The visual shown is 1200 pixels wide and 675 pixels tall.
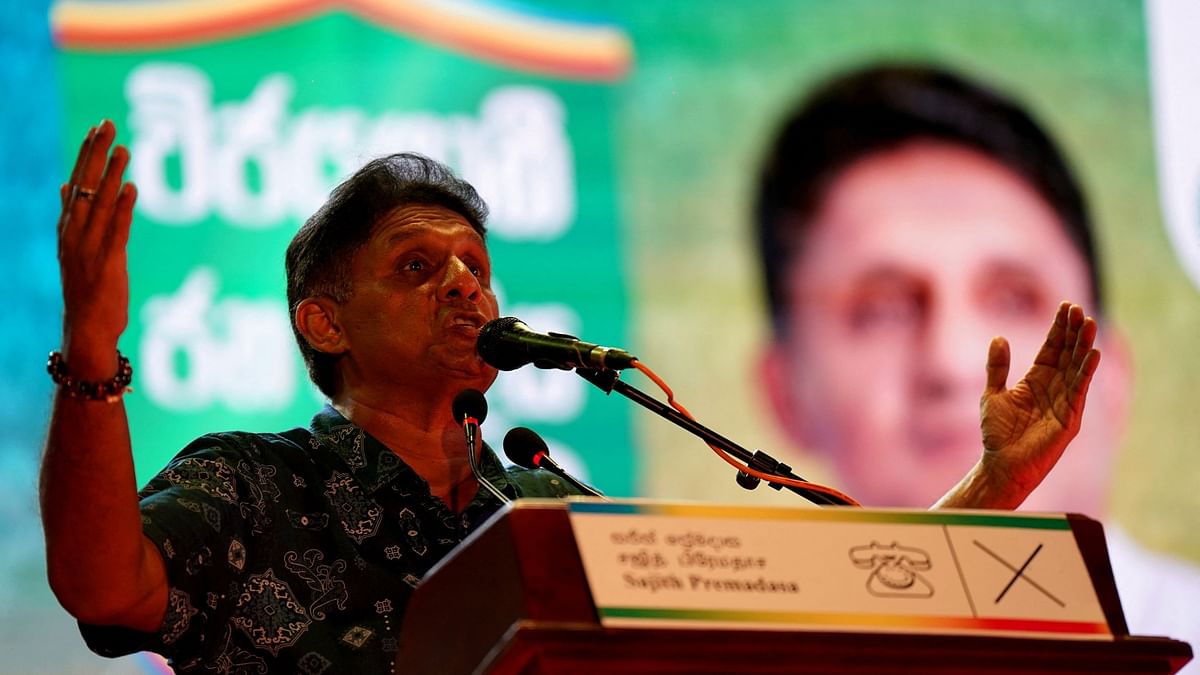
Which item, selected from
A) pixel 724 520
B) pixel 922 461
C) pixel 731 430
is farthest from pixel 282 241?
pixel 724 520

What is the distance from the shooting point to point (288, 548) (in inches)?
91.2

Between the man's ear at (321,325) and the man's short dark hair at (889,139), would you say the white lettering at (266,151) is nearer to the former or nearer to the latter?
the man's short dark hair at (889,139)

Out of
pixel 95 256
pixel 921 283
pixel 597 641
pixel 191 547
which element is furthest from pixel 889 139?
pixel 597 641

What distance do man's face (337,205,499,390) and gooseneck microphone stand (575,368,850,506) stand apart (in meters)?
0.41

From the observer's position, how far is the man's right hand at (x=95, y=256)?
1.86 metres

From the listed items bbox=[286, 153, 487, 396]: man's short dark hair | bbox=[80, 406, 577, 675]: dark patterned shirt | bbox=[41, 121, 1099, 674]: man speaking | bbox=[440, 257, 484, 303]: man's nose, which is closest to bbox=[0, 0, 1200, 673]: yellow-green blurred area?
bbox=[286, 153, 487, 396]: man's short dark hair

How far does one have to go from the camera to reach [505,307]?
3.89 m

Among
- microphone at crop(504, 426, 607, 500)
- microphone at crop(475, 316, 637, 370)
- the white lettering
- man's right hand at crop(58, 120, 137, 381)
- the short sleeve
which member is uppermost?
the white lettering

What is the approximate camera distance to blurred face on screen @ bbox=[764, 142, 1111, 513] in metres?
4.08

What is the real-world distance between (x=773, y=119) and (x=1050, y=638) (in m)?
2.69

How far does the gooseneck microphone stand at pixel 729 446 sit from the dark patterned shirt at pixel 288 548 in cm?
36

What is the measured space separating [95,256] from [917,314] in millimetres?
2708

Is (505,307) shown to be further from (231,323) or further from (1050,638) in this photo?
(1050,638)

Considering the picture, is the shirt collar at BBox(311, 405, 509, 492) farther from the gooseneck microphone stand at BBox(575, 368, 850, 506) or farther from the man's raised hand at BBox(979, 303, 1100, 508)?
the man's raised hand at BBox(979, 303, 1100, 508)
